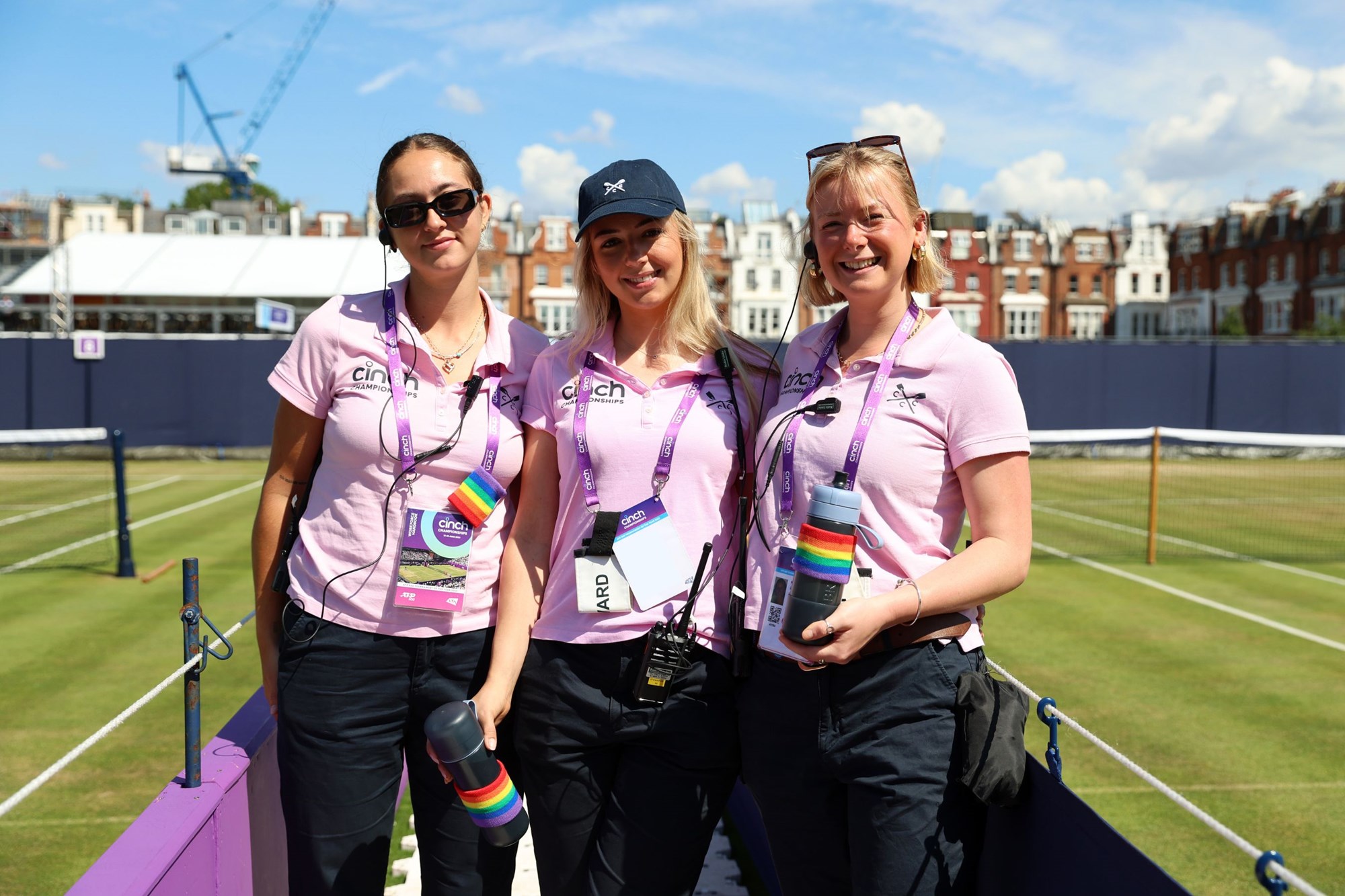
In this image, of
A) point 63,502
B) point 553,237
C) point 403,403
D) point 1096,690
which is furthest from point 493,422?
point 553,237

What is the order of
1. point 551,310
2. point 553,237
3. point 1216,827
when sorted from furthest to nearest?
point 553,237 → point 551,310 → point 1216,827

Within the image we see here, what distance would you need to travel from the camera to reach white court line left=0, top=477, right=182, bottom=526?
52.3ft

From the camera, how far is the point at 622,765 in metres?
2.60

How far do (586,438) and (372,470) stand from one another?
539 millimetres

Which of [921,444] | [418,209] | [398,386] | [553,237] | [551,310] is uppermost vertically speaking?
[553,237]

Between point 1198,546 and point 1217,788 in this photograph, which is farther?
point 1198,546

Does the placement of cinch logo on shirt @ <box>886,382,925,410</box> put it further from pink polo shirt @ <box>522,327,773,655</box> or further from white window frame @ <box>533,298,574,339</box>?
white window frame @ <box>533,298,574,339</box>

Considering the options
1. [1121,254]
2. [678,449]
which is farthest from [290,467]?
[1121,254]

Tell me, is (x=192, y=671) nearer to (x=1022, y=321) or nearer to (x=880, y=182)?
(x=880, y=182)

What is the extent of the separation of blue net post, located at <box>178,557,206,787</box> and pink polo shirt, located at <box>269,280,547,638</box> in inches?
11.6

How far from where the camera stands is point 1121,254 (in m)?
76.8

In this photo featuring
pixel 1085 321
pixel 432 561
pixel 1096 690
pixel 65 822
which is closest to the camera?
pixel 432 561

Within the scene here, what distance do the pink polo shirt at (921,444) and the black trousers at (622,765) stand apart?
46cm

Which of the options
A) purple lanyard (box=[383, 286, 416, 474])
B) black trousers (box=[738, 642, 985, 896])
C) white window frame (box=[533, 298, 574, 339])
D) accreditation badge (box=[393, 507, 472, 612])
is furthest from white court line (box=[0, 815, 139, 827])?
white window frame (box=[533, 298, 574, 339])
